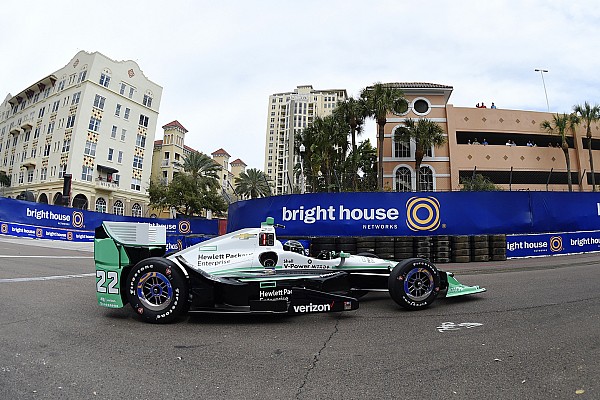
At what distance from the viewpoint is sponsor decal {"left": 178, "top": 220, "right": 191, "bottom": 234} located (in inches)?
1230

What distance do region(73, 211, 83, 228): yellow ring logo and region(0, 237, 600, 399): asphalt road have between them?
2243 cm

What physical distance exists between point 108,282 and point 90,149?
160ft

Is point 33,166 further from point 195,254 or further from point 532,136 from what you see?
point 532,136

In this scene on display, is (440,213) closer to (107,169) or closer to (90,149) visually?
(107,169)

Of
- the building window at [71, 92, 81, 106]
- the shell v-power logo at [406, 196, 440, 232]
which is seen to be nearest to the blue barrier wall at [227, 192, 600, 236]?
the shell v-power logo at [406, 196, 440, 232]

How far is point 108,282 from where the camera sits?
4867mm

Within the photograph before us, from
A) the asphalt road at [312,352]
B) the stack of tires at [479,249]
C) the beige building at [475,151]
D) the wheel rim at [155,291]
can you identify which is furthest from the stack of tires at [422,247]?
the beige building at [475,151]

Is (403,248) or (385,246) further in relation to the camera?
(385,246)

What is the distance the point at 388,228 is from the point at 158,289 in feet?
34.1

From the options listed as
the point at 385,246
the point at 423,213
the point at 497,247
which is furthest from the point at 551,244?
the point at 385,246

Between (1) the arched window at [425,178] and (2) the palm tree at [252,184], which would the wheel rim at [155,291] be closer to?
(1) the arched window at [425,178]

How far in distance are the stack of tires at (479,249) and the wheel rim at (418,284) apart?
27.6ft

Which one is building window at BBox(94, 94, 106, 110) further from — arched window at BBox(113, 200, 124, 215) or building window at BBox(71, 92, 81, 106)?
arched window at BBox(113, 200, 124, 215)

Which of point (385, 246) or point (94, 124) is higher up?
point (94, 124)
